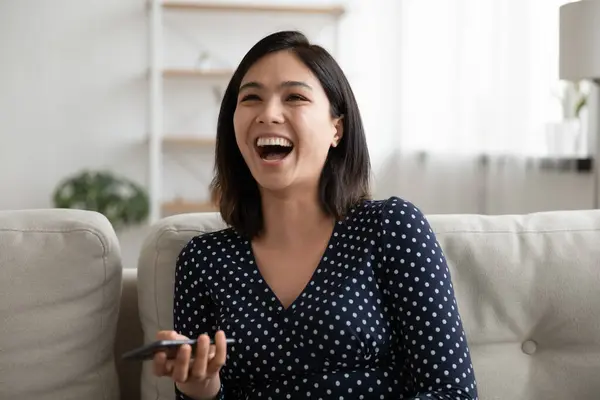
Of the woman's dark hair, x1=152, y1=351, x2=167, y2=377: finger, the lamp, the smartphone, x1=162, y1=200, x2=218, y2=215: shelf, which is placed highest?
the lamp

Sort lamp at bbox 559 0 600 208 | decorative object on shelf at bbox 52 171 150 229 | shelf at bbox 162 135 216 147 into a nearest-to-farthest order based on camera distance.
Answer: lamp at bbox 559 0 600 208, decorative object on shelf at bbox 52 171 150 229, shelf at bbox 162 135 216 147

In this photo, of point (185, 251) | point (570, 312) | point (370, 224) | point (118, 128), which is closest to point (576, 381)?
point (570, 312)

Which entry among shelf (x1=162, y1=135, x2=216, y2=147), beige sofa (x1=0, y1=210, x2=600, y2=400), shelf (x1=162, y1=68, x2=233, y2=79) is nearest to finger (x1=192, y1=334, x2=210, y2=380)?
beige sofa (x1=0, y1=210, x2=600, y2=400)

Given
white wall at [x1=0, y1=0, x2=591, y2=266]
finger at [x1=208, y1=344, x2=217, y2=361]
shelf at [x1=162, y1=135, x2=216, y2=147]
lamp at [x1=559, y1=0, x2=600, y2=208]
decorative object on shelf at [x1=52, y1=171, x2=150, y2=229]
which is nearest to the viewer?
finger at [x1=208, y1=344, x2=217, y2=361]

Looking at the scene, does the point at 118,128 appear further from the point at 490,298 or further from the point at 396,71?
the point at 490,298

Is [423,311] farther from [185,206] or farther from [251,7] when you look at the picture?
[251,7]

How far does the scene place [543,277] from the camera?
1494 millimetres

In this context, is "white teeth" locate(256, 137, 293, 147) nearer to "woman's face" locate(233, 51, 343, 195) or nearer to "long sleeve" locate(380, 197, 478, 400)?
"woman's face" locate(233, 51, 343, 195)

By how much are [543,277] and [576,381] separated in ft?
0.59

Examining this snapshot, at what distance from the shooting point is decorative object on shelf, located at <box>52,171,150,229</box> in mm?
4816

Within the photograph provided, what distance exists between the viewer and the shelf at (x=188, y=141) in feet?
16.4

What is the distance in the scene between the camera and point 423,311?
4.27 ft

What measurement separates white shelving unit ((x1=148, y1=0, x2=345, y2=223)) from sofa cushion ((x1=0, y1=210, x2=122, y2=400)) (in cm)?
359

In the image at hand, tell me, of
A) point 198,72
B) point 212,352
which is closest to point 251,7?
point 198,72
